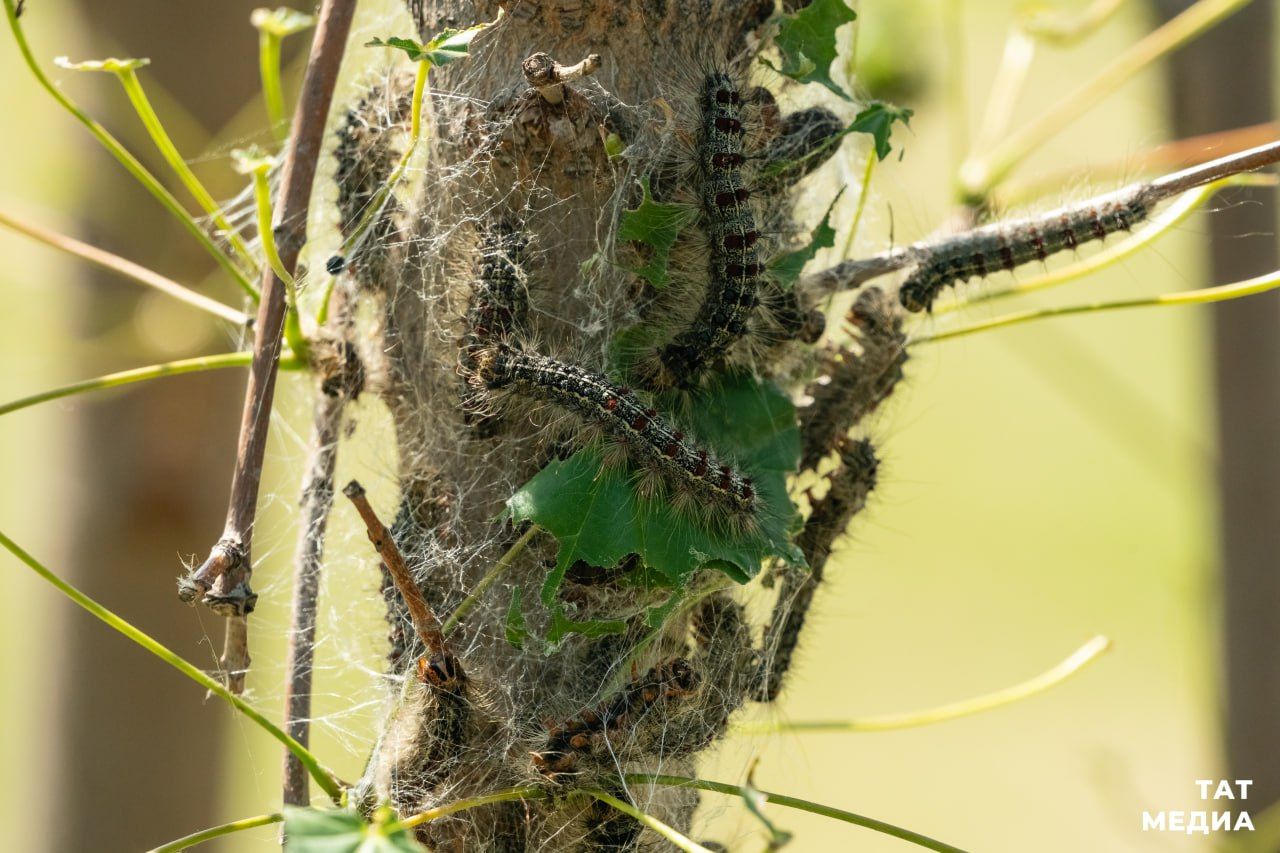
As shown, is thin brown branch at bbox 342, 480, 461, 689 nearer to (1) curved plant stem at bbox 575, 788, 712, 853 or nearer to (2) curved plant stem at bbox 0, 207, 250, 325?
(1) curved plant stem at bbox 575, 788, 712, 853

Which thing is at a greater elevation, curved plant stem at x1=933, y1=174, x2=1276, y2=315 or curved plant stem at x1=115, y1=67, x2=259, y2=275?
curved plant stem at x1=115, y1=67, x2=259, y2=275

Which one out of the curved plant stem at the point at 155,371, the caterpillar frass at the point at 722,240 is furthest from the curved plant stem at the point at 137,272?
the caterpillar frass at the point at 722,240

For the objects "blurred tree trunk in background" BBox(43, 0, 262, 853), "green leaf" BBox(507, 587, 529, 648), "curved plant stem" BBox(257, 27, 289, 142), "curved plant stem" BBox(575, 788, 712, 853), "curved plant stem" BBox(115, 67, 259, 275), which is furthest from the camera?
"blurred tree trunk in background" BBox(43, 0, 262, 853)

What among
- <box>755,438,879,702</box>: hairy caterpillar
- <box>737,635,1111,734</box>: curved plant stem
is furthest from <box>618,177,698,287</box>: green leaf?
<box>737,635,1111,734</box>: curved plant stem

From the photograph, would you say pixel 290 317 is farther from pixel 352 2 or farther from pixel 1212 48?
pixel 1212 48

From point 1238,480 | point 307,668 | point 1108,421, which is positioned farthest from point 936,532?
point 307,668

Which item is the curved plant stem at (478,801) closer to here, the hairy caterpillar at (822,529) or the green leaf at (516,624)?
the green leaf at (516,624)

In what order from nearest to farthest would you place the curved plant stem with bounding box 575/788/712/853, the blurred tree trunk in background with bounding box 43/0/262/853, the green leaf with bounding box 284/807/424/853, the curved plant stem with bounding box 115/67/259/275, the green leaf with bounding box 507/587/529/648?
the green leaf with bounding box 284/807/424/853 < the curved plant stem with bounding box 575/788/712/853 < the green leaf with bounding box 507/587/529/648 < the curved plant stem with bounding box 115/67/259/275 < the blurred tree trunk in background with bounding box 43/0/262/853

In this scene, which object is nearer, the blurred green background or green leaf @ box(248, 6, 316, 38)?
green leaf @ box(248, 6, 316, 38)

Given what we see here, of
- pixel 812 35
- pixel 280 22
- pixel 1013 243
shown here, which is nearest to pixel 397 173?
pixel 280 22
